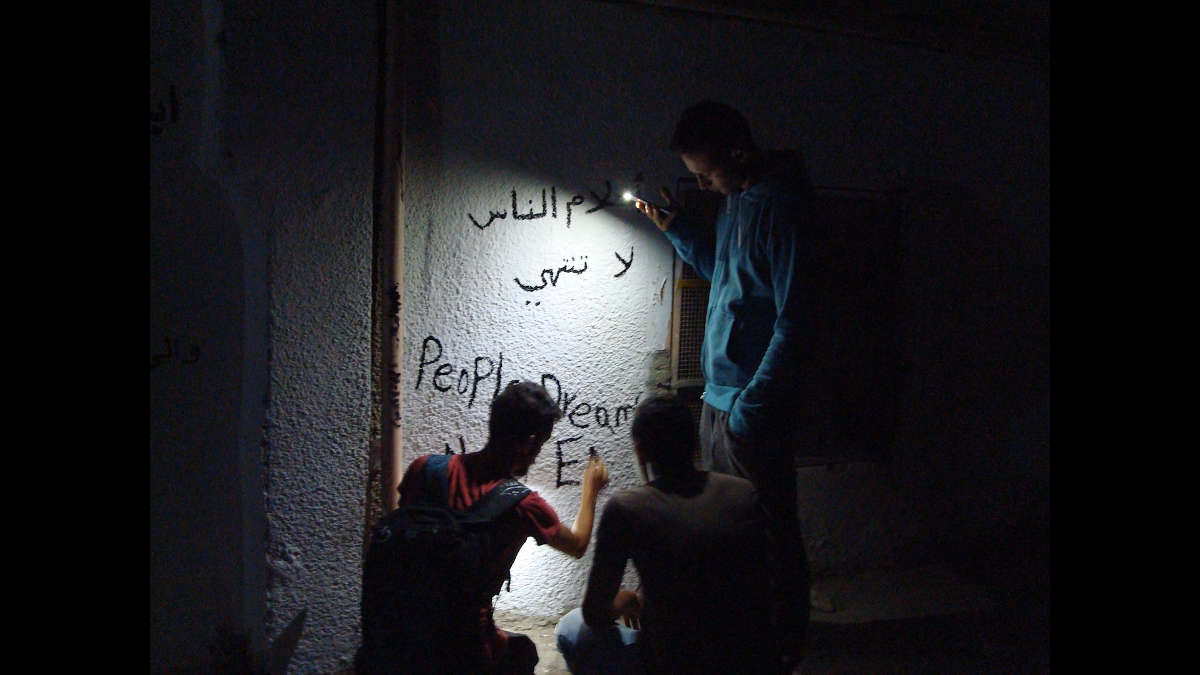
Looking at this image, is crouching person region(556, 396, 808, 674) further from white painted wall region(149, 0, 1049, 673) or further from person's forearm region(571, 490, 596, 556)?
white painted wall region(149, 0, 1049, 673)

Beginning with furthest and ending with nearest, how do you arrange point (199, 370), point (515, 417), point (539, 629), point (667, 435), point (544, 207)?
point (539, 629), point (544, 207), point (199, 370), point (515, 417), point (667, 435)

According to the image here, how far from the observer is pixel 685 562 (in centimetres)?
174

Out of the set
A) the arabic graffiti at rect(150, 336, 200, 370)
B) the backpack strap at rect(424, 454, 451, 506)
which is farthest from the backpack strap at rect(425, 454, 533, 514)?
the arabic graffiti at rect(150, 336, 200, 370)

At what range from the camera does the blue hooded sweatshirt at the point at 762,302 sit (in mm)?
2346

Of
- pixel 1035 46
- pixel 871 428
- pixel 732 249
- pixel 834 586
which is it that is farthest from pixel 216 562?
pixel 1035 46

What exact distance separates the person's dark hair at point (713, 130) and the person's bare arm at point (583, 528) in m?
1.28

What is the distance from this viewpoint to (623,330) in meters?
2.96

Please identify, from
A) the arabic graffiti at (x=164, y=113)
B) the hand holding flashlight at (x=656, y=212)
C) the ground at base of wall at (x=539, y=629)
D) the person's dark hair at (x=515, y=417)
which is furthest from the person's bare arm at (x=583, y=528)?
the arabic graffiti at (x=164, y=113)

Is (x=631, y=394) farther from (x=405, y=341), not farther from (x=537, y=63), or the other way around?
(x=537, y=63)

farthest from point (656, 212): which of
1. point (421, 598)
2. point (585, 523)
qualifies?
point (421, 598)

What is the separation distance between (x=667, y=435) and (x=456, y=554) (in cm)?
65

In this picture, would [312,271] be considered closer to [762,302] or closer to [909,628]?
[762,302]

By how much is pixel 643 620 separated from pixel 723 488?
17.8 inches

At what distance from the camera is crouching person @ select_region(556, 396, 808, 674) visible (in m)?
1.74
